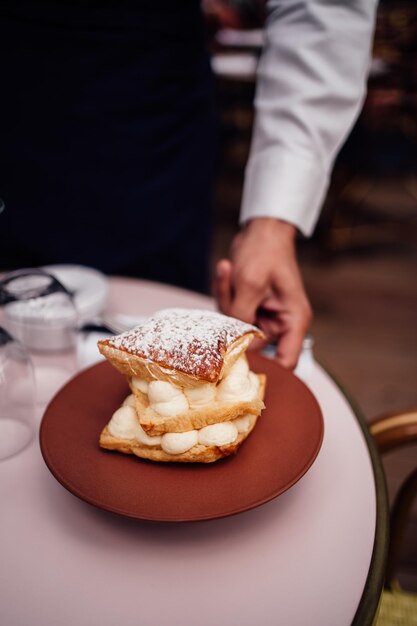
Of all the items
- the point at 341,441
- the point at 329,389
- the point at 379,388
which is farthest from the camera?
the point at 379,388

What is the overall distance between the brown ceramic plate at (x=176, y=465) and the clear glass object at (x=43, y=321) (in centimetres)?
18

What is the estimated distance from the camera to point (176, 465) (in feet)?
2.07

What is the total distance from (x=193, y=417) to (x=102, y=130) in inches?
33.5

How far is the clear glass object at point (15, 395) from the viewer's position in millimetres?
761

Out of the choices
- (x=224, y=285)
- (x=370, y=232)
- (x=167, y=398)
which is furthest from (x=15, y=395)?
(x=370, y=232)

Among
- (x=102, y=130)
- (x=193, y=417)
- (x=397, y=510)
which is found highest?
(x=102, y=130)

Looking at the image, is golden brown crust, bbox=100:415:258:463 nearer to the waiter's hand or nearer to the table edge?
the table edge

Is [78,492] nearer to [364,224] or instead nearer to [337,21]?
[337,21]

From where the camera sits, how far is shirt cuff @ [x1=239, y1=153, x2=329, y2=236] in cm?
109

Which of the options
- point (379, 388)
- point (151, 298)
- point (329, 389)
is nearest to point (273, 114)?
point (151, 298)

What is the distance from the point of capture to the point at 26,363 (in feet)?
2.64

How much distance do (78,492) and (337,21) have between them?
1.00m

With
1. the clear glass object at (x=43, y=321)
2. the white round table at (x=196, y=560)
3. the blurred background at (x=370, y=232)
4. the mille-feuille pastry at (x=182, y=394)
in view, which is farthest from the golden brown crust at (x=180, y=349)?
the blurred background at (x=370, y=232)

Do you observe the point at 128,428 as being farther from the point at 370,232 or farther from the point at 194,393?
the point at 370,232
